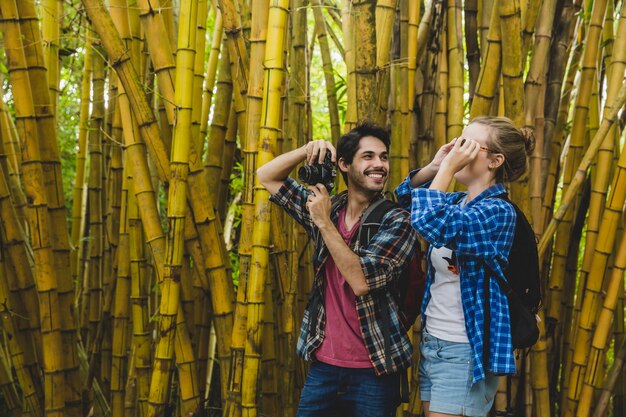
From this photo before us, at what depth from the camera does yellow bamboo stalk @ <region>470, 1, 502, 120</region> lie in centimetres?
203

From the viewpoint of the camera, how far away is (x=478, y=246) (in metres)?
1.54

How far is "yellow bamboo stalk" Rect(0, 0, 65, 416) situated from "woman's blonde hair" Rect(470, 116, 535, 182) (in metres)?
1.41

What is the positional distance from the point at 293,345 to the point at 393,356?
1.95ft

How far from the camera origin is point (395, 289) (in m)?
1.80

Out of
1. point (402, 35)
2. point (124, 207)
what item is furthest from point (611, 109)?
point (124, 207)

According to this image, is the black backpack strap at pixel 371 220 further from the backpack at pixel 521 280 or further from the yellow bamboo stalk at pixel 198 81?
the yellow bamboo stalk at pixel 198 81

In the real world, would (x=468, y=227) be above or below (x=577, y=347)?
above

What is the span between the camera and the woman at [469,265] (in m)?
1.55

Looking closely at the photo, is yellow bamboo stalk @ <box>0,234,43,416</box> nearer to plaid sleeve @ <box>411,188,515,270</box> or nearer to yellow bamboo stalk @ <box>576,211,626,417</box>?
plaid sleeve @ <box>411,188,515,270</box>

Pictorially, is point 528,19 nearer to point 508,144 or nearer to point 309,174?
point 508,144

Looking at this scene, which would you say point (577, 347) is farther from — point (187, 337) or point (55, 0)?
point (55, 0)

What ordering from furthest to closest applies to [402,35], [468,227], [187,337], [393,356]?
1. [402,35]
2. [187,337]
3. [393,356]
4. [468,227]

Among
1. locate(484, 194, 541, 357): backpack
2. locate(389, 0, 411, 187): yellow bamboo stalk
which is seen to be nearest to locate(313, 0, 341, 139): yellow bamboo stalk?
locate(389, 0, 411, 187): yellow bamboo stalk

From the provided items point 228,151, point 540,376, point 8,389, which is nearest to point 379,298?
point 540,376
